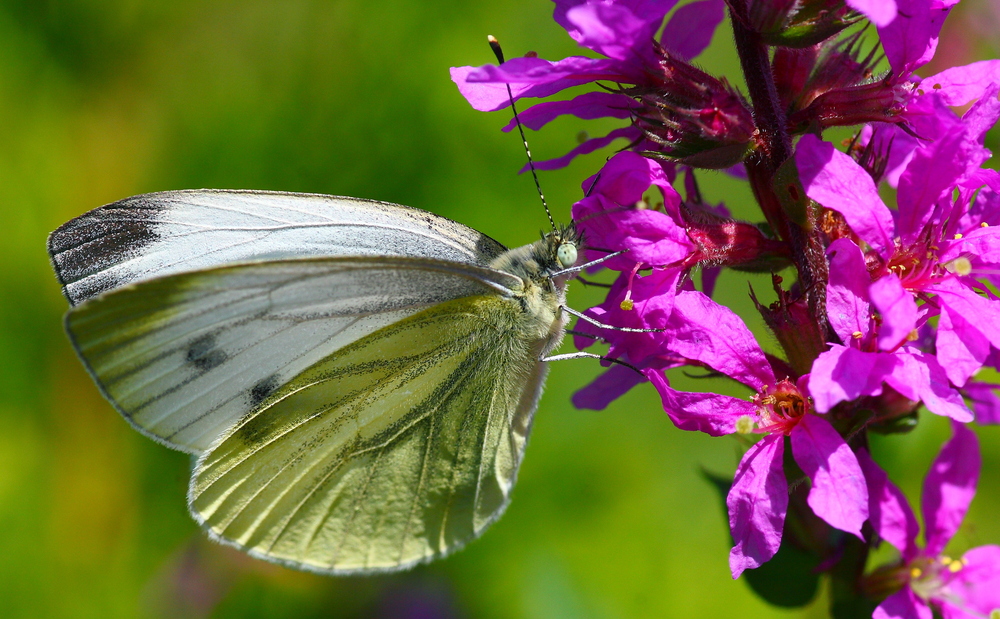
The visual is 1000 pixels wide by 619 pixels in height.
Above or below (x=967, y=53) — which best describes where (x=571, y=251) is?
above

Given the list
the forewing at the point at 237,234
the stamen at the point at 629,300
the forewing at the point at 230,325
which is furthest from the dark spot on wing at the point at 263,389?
the stamen at the point at 629,300

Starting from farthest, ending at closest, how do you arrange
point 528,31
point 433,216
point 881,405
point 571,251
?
point 528,31 → point 433,216 → point 571,251 → point 881,405

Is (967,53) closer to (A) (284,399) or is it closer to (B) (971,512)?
(B) (971,512)

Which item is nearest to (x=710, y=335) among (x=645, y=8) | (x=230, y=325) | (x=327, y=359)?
(x=645, y=8)

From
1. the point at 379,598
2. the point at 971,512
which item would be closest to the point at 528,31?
the point at 379,598

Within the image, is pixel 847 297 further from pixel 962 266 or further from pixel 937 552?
pixel 937 552

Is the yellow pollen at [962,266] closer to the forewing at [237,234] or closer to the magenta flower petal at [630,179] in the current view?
the magenta flower petal at [630,179]

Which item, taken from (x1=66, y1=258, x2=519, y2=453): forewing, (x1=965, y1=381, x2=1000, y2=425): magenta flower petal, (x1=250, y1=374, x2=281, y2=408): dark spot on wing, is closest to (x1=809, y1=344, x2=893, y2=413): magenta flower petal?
(x1=965, y1=381, x2=1000, y2=425): magenta flower petal
